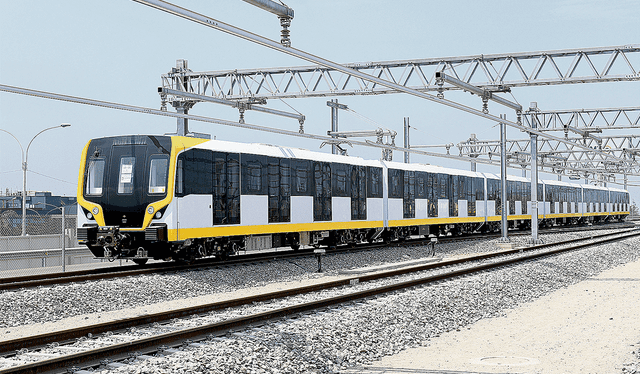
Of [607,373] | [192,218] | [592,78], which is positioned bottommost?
[607,373]

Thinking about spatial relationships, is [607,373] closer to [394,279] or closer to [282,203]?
[394,279]

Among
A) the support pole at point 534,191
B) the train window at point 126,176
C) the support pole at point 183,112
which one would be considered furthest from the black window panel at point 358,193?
the train window at point 126,176

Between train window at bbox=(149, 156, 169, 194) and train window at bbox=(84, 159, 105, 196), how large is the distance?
1.48 metres

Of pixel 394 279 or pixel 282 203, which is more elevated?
pixel 282 203

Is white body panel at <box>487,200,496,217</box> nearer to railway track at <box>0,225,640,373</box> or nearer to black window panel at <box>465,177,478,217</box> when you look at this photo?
black window panel at <box>465,177,478,217</box>

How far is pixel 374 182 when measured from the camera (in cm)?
2656

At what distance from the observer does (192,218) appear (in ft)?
56.0

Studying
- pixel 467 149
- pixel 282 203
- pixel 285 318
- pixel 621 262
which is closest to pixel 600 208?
pixel 467 149

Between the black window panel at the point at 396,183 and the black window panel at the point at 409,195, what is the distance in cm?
32

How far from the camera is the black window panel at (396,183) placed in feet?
91.9

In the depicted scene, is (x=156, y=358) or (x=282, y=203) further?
(x=282, y=203)

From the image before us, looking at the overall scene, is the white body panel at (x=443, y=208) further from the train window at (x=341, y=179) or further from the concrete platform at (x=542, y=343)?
the concrete platform at (x=542, y=343)

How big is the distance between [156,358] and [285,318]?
3076 millimetres

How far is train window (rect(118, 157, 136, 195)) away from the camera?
17.1 metres
